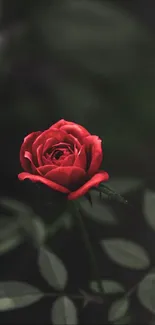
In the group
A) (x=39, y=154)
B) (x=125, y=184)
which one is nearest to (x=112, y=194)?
(x=125, y=184)

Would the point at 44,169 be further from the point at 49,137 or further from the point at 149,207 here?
the point at 149,207

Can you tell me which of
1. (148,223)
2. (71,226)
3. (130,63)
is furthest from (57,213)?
(130,63)

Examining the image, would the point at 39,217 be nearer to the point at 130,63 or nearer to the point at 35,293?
the point at 35,293

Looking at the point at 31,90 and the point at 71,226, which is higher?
the point at 31,90

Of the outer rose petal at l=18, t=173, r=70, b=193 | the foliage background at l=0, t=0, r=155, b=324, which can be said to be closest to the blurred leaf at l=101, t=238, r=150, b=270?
the foliage background at l=0, t=0, r=155, b=324

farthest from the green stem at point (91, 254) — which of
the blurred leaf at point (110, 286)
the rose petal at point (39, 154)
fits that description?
the rose petal at point (39, 154)

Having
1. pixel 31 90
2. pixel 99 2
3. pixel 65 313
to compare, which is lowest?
pixel 65 313

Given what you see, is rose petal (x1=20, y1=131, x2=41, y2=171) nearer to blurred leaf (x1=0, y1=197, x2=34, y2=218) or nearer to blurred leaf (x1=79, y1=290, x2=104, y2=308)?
blurred leaf (x1=0, y1=197, x2=34, y2=218)
